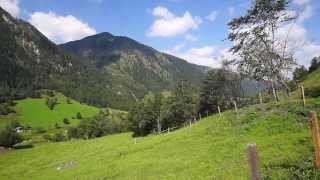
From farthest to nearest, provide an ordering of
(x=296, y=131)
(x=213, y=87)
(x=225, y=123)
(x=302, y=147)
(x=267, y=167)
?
(x=213, y=87)
(x=225, y=123)
(x=296, y=131)
(x=302, y=147)
(x=267, y=167)

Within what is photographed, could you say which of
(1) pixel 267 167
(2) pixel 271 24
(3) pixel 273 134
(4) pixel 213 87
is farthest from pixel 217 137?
(4) pixel 213 87

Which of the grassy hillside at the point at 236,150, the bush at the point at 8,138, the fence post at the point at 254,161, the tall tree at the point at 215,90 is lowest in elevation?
the bush at the point at 8,138

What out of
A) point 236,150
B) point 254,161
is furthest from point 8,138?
point 254,161

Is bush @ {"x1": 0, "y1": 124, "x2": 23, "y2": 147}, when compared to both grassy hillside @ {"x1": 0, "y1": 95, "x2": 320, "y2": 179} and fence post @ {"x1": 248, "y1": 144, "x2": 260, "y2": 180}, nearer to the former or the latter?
grassy hillside @ {"x1": 0, "y1": 95, "x2": 320, "y2": 179}

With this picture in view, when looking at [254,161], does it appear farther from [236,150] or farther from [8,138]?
[8,138]

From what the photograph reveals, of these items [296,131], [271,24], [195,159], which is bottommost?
[195,159]

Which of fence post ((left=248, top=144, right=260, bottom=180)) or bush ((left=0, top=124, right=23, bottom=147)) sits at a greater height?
fence post ((left=248, top=144, right=260, bottom=180))

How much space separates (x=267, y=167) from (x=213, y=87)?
101 meters

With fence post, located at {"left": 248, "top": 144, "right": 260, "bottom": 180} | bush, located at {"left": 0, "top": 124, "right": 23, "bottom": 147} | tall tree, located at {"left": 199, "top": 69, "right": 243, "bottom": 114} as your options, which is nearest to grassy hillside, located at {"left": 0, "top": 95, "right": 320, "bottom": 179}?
fence post, located at {"left": 248, "top": 144, "right": 260, "bottom": 180}

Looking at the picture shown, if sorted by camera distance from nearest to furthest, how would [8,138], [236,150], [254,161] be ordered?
[254,161]
[236,150]
[8,138]

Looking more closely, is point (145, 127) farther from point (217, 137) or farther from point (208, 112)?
point (217, 137)

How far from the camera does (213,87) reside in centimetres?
12650

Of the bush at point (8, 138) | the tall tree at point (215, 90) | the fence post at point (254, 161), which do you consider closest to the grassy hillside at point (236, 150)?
the fence post at point (254, 161)

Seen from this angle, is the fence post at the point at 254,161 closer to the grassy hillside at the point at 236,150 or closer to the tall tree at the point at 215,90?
the grassy hillside at the point at 236,150
